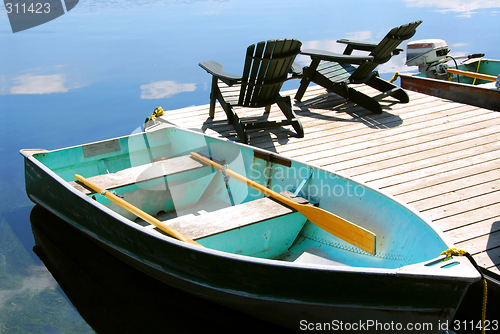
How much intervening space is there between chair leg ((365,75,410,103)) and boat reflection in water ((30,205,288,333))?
368 cm

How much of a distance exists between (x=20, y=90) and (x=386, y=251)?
932cm

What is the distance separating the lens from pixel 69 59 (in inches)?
473

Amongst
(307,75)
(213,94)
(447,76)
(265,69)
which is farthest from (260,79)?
(447,76)

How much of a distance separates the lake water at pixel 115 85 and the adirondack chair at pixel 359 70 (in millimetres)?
2790

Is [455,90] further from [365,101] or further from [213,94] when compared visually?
[213,94]

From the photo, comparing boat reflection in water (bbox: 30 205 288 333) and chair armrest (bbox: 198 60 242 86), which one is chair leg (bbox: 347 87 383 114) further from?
boat reflection in water (bbox: 30 205 288 333)

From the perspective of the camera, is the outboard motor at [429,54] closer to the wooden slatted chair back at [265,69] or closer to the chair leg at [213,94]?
the wooden slatted chair back at [265,69]

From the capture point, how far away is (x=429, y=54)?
683 cm

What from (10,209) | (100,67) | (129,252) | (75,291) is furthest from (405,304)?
(100,67)

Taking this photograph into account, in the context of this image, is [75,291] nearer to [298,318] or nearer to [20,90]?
[298,318]

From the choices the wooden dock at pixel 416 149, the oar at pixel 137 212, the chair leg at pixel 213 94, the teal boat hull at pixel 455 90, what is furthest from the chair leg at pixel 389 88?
the oar at pixel 137 212

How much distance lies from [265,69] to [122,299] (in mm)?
2436

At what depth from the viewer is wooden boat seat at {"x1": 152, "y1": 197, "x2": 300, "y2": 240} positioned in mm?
2680

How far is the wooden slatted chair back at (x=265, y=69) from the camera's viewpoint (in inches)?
162
